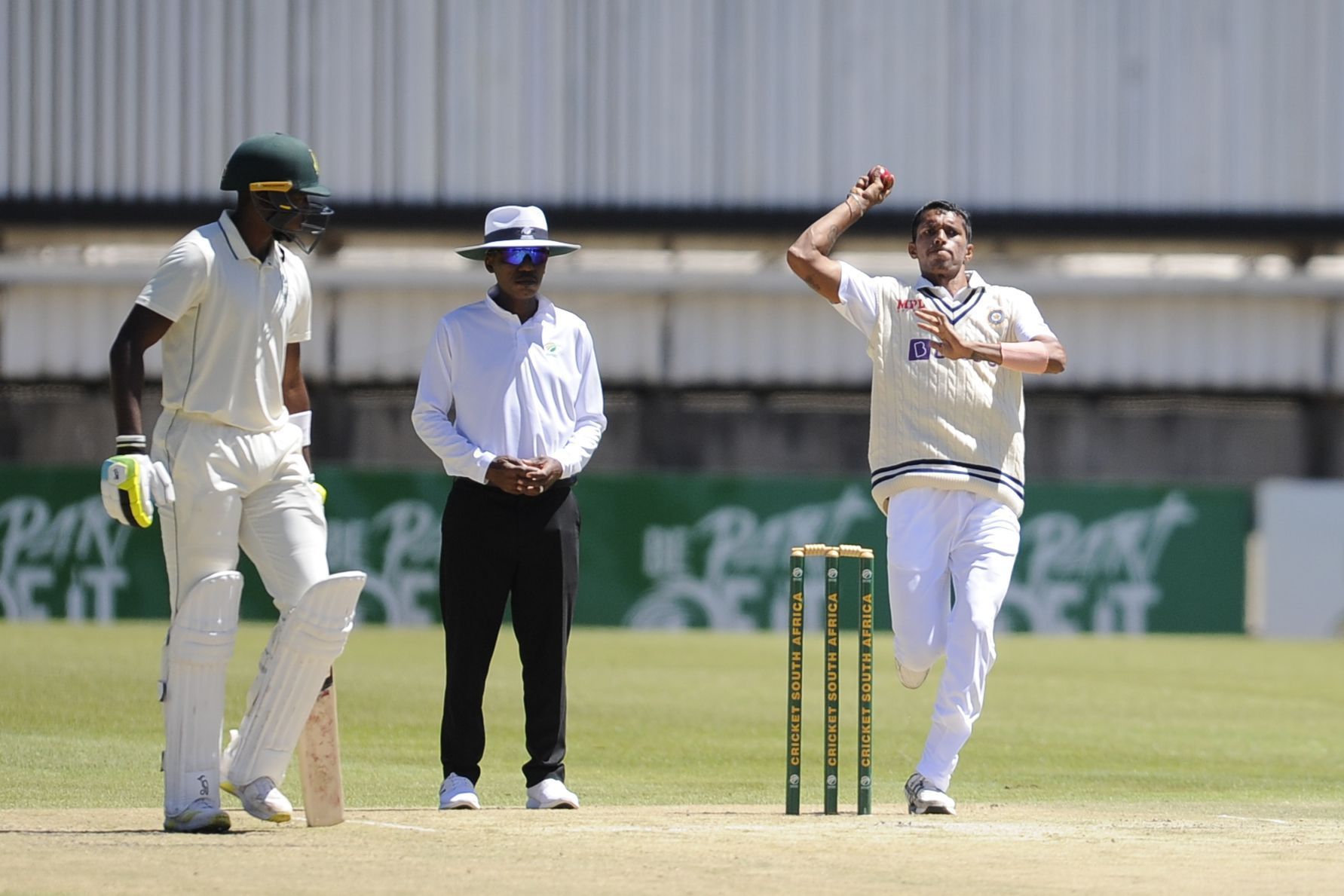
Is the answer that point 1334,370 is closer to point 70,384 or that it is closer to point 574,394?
point 70,384

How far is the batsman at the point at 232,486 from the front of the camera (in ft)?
18.2

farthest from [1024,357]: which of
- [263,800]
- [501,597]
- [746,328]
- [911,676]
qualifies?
[746,328]

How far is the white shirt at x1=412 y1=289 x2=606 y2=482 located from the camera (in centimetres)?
652

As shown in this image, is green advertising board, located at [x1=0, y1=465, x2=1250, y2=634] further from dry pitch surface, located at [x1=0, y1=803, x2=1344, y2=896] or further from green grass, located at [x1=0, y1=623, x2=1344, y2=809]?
→ dry pitch surface, located at [x1=0, y1=803, x2=1344, y2=896]

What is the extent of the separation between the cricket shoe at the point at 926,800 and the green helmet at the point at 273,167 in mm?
2414

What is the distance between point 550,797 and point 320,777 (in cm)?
86

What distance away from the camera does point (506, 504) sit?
6.53m

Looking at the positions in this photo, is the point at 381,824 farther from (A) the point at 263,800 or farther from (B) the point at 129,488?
(B) the point at 129,488

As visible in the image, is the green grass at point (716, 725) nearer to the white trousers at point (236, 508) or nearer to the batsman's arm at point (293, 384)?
the white trousers at point (236, 508)

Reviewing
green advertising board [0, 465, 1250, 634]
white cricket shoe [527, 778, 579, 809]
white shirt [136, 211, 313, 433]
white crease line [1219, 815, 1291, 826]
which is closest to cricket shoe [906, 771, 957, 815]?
white crease line [1219, 815, 1291, 826]

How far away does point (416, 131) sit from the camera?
21094 mm

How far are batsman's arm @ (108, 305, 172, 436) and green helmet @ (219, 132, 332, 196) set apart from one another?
0.47 metres

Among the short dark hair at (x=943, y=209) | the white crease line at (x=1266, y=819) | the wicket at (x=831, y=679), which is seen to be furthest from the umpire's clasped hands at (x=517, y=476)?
the white crease line at (x=1266, y=819)

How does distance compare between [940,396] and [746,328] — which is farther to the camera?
[746,328]
